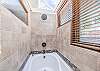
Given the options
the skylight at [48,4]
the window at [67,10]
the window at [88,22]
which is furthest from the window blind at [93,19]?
the skylight at [48,4]

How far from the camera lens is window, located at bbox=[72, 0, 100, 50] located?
3.17ft

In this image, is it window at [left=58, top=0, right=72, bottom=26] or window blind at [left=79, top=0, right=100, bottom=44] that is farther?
window at [left=58, top=0, right=72, bottom=26]

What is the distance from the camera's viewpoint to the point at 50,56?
2.83m

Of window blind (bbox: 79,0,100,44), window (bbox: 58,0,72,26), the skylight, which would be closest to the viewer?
window blind (bbox: 79,0,100,44)

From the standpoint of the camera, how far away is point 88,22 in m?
1.12

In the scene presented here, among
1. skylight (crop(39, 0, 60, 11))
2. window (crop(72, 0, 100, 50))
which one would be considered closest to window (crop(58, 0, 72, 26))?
window (crop(72, 0, 100, 50))

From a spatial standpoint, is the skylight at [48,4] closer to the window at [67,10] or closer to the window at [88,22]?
the window at [67,10]

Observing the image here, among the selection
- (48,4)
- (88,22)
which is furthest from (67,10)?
(48,4)

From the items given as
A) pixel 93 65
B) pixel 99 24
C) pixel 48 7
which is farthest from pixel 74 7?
pixel 48 7

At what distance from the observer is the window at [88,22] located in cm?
97

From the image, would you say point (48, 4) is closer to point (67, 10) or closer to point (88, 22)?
point (67, 10)

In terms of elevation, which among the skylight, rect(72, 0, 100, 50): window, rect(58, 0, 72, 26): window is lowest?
rect(72, 0, 100, 50): window

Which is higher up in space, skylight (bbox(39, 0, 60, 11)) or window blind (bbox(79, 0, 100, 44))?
skylight (bbox(39, 0, 60, 11))

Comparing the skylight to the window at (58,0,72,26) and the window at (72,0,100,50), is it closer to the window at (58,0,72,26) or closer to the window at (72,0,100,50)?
the window at (58,0,72,26)
